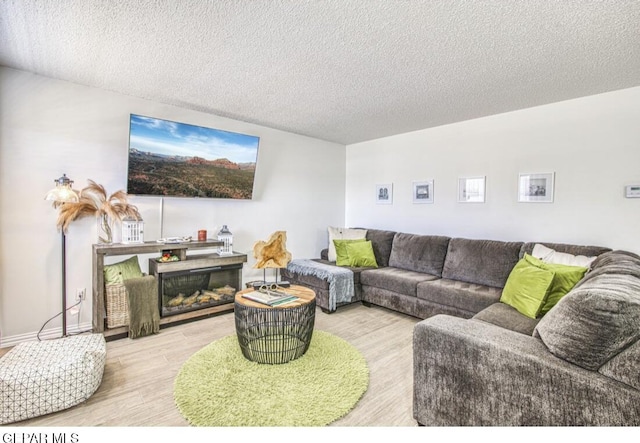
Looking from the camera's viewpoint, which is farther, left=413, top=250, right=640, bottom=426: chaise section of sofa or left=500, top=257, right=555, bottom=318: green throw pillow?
left=500, top=257, right=555, bottom=318: green throw pillow

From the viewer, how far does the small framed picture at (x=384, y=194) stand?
15.4ft

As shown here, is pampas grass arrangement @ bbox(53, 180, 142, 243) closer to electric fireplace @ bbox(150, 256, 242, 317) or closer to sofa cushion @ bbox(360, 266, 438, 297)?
electric fireplace @ bbox(150, 256, 242, 317)

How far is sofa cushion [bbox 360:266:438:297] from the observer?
133 inches

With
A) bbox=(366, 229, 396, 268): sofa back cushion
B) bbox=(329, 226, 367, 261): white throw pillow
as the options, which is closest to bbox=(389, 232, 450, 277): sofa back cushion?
bbox=(366, 229, 396, 268): sofa back cushion

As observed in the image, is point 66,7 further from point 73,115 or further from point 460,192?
point 460,192

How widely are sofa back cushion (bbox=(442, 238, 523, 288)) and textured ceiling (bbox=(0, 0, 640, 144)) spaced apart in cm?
154

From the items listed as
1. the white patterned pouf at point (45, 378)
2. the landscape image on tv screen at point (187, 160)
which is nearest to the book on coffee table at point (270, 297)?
the white patterned pouf at point (45, 378)

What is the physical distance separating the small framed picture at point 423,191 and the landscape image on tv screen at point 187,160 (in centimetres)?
234

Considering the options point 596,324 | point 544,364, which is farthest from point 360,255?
point 596,324

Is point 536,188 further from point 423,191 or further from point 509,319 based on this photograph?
point 509,319

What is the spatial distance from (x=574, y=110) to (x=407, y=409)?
3.29m

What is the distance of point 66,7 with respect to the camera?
5.72ft

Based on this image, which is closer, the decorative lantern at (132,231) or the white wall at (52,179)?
the white wall at (52,179)

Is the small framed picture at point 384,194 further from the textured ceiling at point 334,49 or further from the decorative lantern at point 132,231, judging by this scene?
the decorative lantern at point 132,231
